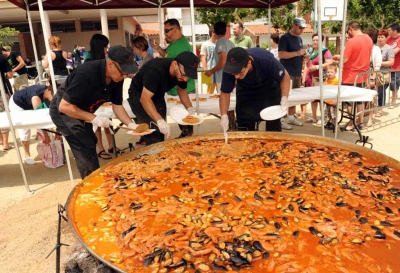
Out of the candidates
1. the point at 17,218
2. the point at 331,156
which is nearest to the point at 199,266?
the point at 331,156

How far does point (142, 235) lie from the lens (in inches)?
75.8

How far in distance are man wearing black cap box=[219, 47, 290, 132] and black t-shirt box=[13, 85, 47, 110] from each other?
125 inches

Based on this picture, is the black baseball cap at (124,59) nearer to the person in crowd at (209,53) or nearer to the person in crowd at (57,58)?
the person in crowd at (57,58)

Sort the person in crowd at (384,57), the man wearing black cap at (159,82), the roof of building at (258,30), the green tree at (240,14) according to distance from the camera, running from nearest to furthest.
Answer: the man wearing black cap at (159,82) → the person in crowd at (384,57) → the green tree at (240,14) → the roof of building at (258,30)

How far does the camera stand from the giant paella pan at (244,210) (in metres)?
1.67

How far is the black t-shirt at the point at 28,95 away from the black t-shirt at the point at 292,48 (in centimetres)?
460

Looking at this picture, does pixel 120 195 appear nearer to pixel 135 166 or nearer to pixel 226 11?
pixel 135 166

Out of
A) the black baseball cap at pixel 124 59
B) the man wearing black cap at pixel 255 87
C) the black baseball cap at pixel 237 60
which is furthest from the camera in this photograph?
the man wearing black cap at pixel 255 87

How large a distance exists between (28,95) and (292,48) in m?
5.05

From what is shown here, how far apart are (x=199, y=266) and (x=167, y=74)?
2676mm

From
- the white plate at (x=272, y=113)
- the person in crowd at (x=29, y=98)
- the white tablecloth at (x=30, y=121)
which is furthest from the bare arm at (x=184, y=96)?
the person in crowd at (x=29, y=98)

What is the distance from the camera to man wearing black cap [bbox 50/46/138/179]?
2.91m

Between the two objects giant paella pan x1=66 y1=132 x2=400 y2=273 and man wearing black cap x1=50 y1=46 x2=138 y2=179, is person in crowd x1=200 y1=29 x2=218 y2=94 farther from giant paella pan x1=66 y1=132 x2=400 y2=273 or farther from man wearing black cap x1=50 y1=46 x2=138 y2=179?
giant paella pan x1=66 y1=132 x2=400 y2=273

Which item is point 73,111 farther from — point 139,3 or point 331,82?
point 331,82
